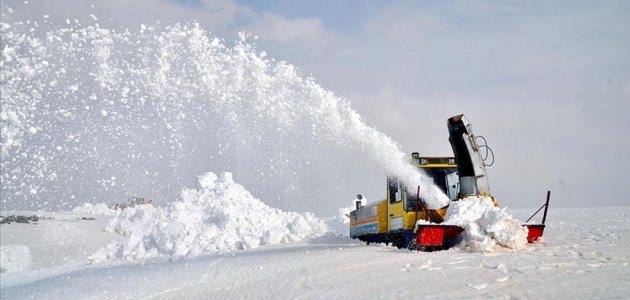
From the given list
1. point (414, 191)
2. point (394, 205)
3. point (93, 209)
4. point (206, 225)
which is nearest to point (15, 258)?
point (206, 225)

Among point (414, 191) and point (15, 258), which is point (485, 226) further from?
point (15, 258)

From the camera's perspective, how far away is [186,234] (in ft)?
58.6

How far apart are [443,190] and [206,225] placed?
10920 mm

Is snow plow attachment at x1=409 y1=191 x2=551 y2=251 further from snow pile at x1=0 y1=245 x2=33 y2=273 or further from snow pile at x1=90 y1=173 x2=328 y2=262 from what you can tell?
snow pile at x1=0 y1=245 x2=33 y2=273

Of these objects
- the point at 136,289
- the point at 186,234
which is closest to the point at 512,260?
the point at 136,289

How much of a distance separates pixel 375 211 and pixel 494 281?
671 cm

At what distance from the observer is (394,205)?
440 inches

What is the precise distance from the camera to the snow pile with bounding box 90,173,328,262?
1684 centimetres

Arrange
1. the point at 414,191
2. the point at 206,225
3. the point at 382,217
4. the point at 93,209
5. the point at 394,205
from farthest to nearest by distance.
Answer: the point at 93,209 < the point at 206,225 < the point at 382,217 < the point at 394,205 < the point at 414,191

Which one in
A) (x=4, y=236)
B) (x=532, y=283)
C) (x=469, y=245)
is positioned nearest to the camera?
(x=532, y=283)

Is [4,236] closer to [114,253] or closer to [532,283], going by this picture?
[114,253]

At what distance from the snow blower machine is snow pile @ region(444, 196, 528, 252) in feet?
0.77

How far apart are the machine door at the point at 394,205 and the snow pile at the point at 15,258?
1236cm

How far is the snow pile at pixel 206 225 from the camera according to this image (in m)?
16.8
